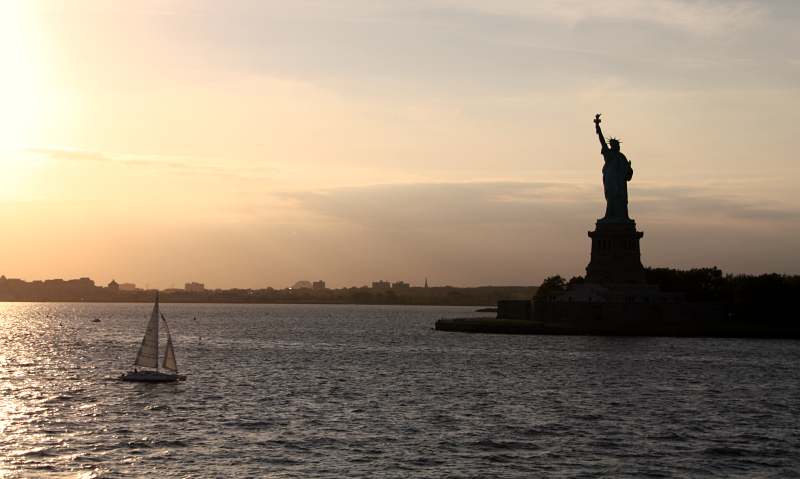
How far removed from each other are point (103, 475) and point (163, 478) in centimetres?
232

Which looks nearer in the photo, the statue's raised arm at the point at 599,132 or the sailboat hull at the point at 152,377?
the sailboat hull at the point at 152,377

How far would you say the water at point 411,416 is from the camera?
43469 millimetres

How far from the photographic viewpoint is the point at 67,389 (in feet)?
235

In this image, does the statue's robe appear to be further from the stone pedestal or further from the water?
the water

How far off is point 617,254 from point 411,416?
77.4m

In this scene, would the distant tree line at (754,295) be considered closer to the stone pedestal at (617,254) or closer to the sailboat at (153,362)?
the stone pedestal at (617,254)

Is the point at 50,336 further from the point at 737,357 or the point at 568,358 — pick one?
the point at 737,357

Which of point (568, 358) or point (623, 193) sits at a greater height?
point (623, 193)

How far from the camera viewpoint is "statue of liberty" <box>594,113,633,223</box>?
431 feet

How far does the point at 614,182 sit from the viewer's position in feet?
431

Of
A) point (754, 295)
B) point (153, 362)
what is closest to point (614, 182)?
point (754, 295)

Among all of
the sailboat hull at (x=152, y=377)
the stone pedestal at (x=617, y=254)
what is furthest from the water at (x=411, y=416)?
the stone pedestal at (x=617, y=254)

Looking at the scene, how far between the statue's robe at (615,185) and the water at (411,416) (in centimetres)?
2896

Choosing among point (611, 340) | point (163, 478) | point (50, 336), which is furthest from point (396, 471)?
point (50, 336)
